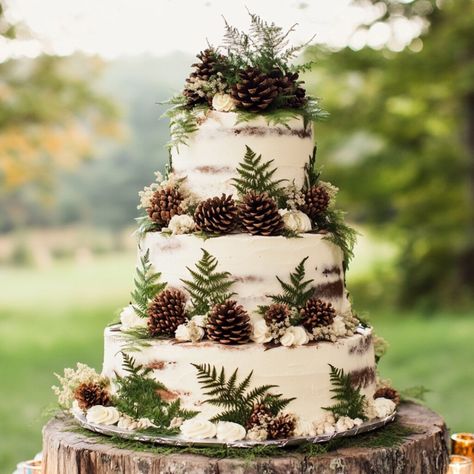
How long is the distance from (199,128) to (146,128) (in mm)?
17142

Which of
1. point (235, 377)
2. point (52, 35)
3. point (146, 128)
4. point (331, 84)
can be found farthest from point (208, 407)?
point (146, 128)

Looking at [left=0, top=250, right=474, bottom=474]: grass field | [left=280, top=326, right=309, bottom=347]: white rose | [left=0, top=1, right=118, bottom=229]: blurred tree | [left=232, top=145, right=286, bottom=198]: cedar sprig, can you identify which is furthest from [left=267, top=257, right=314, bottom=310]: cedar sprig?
[left=0, top=1, right=118, bottom=229]: blurred tree

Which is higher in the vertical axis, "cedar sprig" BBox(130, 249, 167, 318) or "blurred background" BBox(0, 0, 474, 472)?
"blurred background" BBox(0, 0, 474, 472)

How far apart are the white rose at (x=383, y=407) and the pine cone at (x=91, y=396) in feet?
3.74

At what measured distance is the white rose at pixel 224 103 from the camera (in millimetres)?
3639

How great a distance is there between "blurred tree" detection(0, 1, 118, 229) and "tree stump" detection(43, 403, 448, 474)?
36.5 ft

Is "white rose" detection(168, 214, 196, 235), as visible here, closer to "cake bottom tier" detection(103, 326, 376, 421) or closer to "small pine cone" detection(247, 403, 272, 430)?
"cake bottom tier" detection(103, 326, 376, 421)

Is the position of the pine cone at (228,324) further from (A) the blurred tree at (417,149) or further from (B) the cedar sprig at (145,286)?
(A) the blurred tree at (417,149)

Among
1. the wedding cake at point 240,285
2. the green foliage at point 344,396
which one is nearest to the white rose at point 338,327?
the wedding cake at point 240,285

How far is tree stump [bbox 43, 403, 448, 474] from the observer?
3223 millimetres

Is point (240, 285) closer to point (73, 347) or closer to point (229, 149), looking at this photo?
point (229, 149)

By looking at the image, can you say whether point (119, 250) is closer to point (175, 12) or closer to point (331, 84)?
point (331, 84)

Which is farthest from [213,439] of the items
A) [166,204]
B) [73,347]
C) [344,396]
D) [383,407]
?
[73,347]

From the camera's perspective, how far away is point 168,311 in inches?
138
